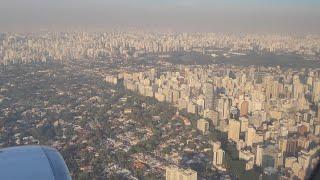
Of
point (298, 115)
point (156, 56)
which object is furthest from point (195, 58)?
point (298, 115)

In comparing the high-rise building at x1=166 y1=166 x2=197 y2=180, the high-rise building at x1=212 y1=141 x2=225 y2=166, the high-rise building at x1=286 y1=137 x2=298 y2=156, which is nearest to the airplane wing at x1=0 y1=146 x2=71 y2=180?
the high-rise building at x1=166 y1=166 x2=197 y2=180

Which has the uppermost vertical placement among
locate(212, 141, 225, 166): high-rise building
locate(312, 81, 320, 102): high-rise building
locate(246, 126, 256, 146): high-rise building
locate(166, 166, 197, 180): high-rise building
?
locate(312, 81, 320, 102): high-rise building

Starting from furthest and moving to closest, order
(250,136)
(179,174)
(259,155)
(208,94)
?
(208,94)
(250,136)
(259,155)
(179,174)

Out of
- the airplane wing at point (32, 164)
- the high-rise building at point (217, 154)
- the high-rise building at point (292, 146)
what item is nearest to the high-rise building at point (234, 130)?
the high-rise building at point (217, 154)

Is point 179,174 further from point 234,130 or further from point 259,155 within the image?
point 234,130

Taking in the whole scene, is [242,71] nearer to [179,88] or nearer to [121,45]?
[179,88]

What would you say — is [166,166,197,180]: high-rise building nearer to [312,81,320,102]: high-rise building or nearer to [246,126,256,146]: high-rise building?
[246,126,256,146]: high-rise building

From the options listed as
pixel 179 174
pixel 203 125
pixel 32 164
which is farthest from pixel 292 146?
pixel 32 164
